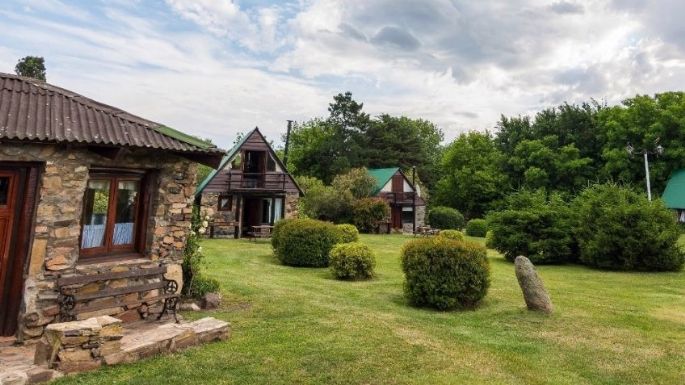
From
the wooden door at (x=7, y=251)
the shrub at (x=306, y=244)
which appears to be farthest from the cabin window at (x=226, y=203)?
the wooden door at (x=7, y=251)

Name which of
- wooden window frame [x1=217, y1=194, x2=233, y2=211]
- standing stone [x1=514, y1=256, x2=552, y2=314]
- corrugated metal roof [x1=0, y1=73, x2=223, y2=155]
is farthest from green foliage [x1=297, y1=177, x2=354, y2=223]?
corrugated metal roof [x1=0, y1=73, x2=223, y2=155]

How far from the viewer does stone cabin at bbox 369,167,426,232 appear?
39406 mm

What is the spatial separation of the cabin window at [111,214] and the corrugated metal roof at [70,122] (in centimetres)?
90

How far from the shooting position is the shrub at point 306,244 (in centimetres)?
1589

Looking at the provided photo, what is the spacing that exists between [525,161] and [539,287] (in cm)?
3548

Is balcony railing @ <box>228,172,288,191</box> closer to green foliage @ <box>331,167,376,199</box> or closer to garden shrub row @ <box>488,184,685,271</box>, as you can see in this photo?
green foliage @ <box>331,167,376,199</box>

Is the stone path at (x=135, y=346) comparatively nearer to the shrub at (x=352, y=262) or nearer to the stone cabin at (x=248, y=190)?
the shrub at (x=352, y=262)

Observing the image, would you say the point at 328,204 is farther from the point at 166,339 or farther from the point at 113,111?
the point at 166,339

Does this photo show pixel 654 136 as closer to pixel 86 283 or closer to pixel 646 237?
pixel 646 237

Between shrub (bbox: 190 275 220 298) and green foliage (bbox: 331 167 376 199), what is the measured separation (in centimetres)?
2678

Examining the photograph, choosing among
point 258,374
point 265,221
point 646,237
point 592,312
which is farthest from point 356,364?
point 265,221

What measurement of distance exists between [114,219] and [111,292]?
1.35 meters

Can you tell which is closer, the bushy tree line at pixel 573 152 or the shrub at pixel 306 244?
the shrub at pixel 306 244

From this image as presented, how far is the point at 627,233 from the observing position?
1625 centimetres
